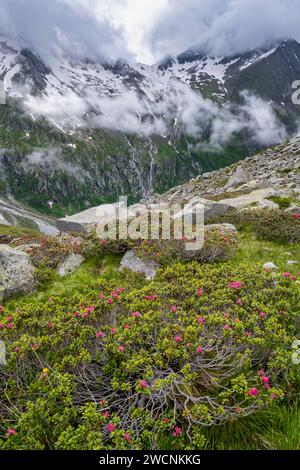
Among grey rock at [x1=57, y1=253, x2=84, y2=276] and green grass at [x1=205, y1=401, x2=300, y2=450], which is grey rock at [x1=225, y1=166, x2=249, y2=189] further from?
green grass at [x1=205, y1=401, x2=300, y2=450]

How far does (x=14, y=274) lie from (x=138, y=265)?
5.48 metres

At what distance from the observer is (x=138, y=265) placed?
44.0 ft

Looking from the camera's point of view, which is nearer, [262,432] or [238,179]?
[262,432]

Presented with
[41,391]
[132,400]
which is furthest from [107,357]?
[41,391]

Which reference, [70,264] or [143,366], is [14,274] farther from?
[143,366]

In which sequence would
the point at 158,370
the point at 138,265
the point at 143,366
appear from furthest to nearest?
the point at 138,265 → the point at 143,366 → the point at 158,370

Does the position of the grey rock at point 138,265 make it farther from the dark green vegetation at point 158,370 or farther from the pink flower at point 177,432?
the pink flower at point 177,432

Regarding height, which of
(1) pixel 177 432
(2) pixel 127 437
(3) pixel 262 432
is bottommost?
(3) pixel 262 432

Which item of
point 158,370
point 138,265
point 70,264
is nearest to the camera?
point 158,370

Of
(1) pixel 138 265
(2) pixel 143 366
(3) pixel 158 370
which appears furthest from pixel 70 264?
(3) pixel 158 370

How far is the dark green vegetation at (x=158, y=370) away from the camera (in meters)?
4.91

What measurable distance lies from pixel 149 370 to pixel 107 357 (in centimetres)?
119

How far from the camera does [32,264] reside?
13.7 metres

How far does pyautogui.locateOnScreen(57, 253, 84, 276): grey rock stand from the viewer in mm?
13639
